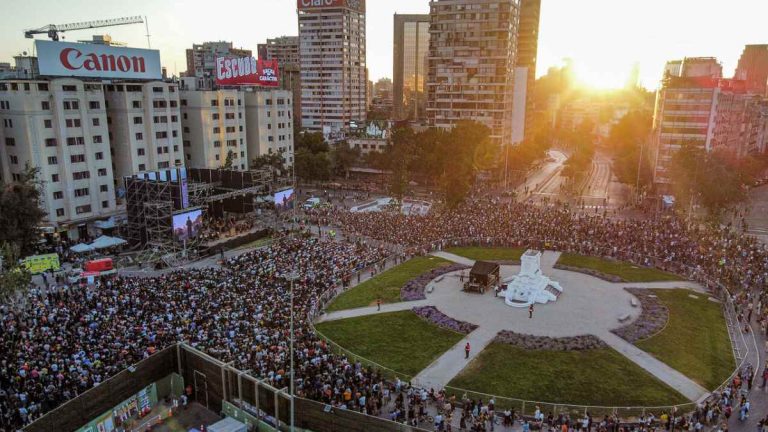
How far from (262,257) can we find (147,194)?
13651 millimetres

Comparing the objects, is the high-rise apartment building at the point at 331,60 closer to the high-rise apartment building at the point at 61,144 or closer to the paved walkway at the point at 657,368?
the high-rise apartment building at the point at 61,144

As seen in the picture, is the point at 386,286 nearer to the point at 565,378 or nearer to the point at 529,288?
the point at 529,288

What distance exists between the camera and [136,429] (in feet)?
76.1

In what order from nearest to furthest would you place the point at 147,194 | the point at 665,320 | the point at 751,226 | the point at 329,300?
the point at 665,320, the point at 329,300, the point at 147,194, the point at 751,226

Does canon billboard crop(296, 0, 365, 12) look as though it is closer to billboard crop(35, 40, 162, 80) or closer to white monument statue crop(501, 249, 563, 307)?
billboard crop(35, 40, 162, 80)

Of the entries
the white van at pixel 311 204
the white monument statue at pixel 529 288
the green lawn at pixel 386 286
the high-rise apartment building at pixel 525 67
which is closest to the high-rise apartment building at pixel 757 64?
the high-rise apartment building at pixel 525 67

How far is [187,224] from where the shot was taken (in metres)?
49.6

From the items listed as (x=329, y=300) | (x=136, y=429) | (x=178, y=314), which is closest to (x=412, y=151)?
(x=329, y=300)

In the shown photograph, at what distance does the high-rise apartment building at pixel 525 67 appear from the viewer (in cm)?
12725

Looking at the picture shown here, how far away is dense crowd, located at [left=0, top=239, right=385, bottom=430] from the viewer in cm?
2358

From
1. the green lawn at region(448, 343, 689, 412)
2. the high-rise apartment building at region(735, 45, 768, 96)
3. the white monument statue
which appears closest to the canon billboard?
the high-rise apartment building at region(735, 45, 768, 96)

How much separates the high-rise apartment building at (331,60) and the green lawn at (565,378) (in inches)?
4601

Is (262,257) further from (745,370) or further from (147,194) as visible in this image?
(745,370)

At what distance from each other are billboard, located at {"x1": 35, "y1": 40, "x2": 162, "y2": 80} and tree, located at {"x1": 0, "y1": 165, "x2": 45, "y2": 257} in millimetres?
13360
